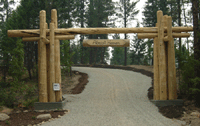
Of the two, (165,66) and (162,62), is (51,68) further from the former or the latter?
(165,66)

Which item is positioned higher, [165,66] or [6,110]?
[165,66]

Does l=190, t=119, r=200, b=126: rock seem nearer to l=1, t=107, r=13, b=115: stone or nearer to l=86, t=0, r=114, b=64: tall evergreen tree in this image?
l=1, t=107, r=13, b=115: stone

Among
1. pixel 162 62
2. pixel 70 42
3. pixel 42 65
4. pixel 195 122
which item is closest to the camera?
pixel 195 122

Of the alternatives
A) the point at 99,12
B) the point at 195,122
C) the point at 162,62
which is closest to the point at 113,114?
the point at 195,122

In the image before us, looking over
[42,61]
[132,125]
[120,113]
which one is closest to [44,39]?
[42,61]

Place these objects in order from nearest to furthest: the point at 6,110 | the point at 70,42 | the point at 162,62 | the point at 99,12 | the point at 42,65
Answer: the point at 6,110, the point at 42,65, the point at 162,62, the point at 70,42, the point at 99,12

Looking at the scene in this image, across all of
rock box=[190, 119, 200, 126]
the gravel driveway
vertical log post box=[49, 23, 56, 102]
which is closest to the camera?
rock box=[190, 119, 200, 126]

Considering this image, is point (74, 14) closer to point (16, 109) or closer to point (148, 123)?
point (16, 109)

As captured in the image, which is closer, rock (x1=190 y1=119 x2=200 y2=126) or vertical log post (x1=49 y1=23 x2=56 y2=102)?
rock (x1=190 y1=119 x2=200 y2=126)

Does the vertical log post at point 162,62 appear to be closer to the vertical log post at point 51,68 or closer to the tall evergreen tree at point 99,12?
the vertical log post at point 51,68

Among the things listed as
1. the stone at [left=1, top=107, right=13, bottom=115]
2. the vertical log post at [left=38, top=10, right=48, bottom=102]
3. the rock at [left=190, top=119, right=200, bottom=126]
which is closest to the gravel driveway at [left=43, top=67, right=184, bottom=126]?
the rock at [left=190, top=119, right=200, bottom=126]

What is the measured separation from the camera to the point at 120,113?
8.22 metres

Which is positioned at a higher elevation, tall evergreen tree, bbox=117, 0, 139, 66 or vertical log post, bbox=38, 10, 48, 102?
tall evergreen tree, bbox=117, 0, 139, 66

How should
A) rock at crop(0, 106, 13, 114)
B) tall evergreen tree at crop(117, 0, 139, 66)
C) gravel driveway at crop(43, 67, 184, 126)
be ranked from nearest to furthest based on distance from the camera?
gravel driveway at crop(43, 67, 184, 126)
rock at crop(0, 106, 13, 114)
tall evergreen tree at crop(117, 0, 139, 66)
